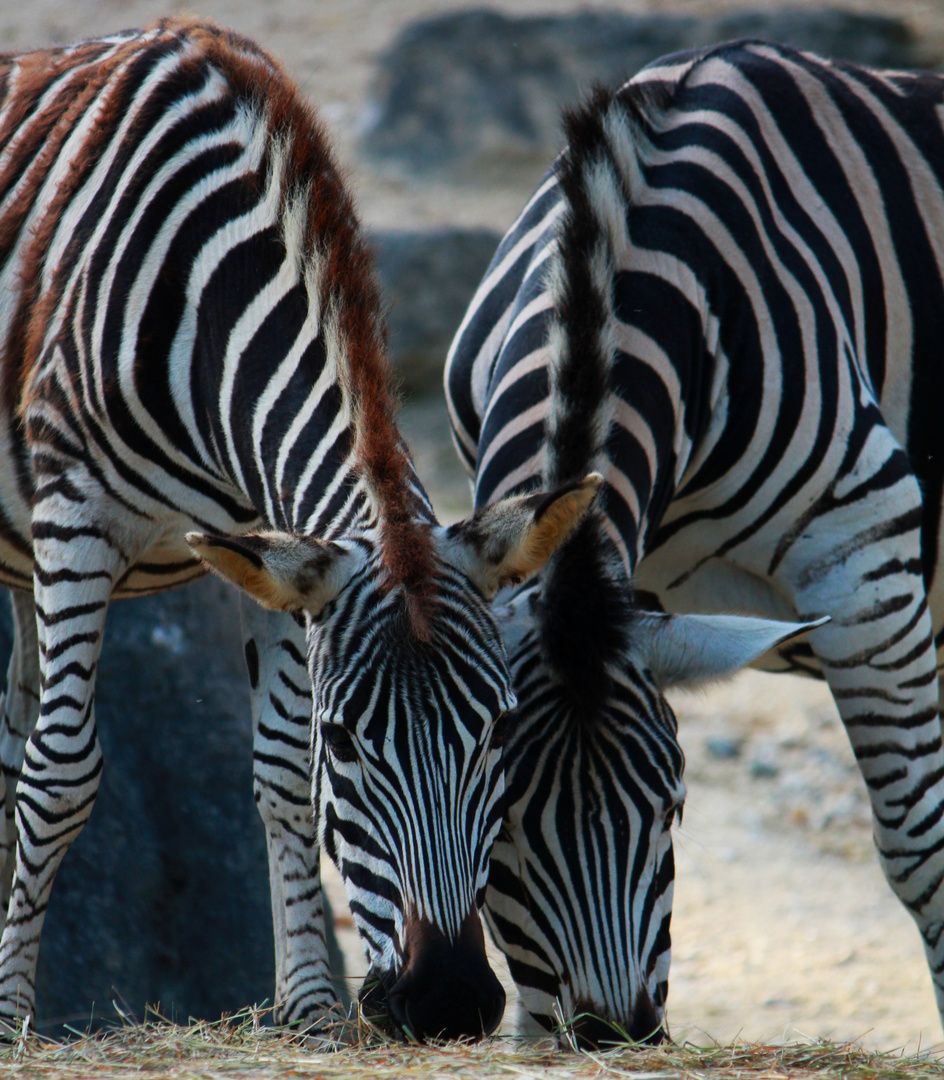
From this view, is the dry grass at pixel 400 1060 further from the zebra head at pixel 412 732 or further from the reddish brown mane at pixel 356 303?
the reddish brown mane at pixel 356 303

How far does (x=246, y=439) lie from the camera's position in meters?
3.53

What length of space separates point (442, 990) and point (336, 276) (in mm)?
1875

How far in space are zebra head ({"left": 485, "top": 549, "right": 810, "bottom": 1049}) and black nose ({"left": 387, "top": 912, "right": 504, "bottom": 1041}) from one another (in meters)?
0.35

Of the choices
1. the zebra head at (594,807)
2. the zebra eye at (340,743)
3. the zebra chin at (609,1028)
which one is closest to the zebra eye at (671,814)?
the zebra head at (594,807)

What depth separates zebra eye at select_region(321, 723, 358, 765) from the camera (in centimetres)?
277

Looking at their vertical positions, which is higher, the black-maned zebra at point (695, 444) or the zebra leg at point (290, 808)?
the black-maned zebra at point (695, 444)

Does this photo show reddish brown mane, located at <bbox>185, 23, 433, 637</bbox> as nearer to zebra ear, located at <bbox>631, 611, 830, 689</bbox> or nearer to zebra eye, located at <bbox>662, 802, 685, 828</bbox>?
zebra ear, located at <bbox>631, 611, 830, 689</bbox>

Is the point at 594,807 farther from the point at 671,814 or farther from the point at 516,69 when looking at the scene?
the point at 516,69

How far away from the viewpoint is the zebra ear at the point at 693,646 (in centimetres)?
307

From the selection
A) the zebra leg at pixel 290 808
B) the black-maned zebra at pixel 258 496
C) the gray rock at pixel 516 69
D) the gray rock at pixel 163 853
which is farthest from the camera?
the gray rock at pixel 516 69

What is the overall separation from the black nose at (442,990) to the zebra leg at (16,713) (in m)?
2.99

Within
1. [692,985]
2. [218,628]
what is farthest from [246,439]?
[692,985]

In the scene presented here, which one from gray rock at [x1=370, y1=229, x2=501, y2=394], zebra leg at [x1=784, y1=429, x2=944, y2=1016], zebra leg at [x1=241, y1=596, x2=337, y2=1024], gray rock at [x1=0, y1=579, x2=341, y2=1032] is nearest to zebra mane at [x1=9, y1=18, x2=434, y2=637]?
zebra leg at [x1=241, y1=596, x2=337, y2=1024]

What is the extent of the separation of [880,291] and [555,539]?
6.74ft
